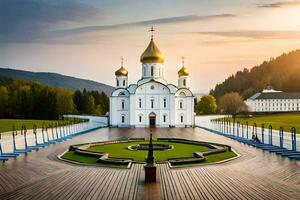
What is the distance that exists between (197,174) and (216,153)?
6.44 m

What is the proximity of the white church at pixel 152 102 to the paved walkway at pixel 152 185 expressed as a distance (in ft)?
120

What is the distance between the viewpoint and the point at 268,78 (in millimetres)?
148375

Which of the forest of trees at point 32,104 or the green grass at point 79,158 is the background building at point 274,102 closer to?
the forest of trees at point 32,104

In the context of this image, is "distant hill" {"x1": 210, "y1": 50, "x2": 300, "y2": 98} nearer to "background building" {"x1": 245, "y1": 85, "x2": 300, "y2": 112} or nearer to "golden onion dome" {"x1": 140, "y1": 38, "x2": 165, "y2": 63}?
"background building" {"x1": 245, "y1": 85, "x2": 300, "y2": 112}

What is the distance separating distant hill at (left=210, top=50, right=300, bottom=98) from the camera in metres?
138

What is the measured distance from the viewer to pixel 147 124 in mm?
54406

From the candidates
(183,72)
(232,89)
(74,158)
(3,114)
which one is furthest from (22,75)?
(74,158)

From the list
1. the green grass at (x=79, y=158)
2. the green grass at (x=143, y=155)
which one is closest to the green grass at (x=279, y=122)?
the green grass at (x=143, y=155)

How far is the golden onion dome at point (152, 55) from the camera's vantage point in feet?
188

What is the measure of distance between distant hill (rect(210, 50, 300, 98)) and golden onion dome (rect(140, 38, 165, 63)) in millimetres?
83024

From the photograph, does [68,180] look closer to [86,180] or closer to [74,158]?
[86,180]

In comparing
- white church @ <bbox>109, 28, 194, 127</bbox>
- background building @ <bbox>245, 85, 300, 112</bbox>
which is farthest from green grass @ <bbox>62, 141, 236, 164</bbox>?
background building @ <bbox>245, 85, 300, 112</bbox>

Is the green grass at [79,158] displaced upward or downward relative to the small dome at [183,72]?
downward

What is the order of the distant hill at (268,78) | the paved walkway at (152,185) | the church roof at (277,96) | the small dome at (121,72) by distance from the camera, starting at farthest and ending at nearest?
the distant hill at (268,78) < the church roof at (277,96) < the small dome at (121,72) < the paved walkway at (152,185)
